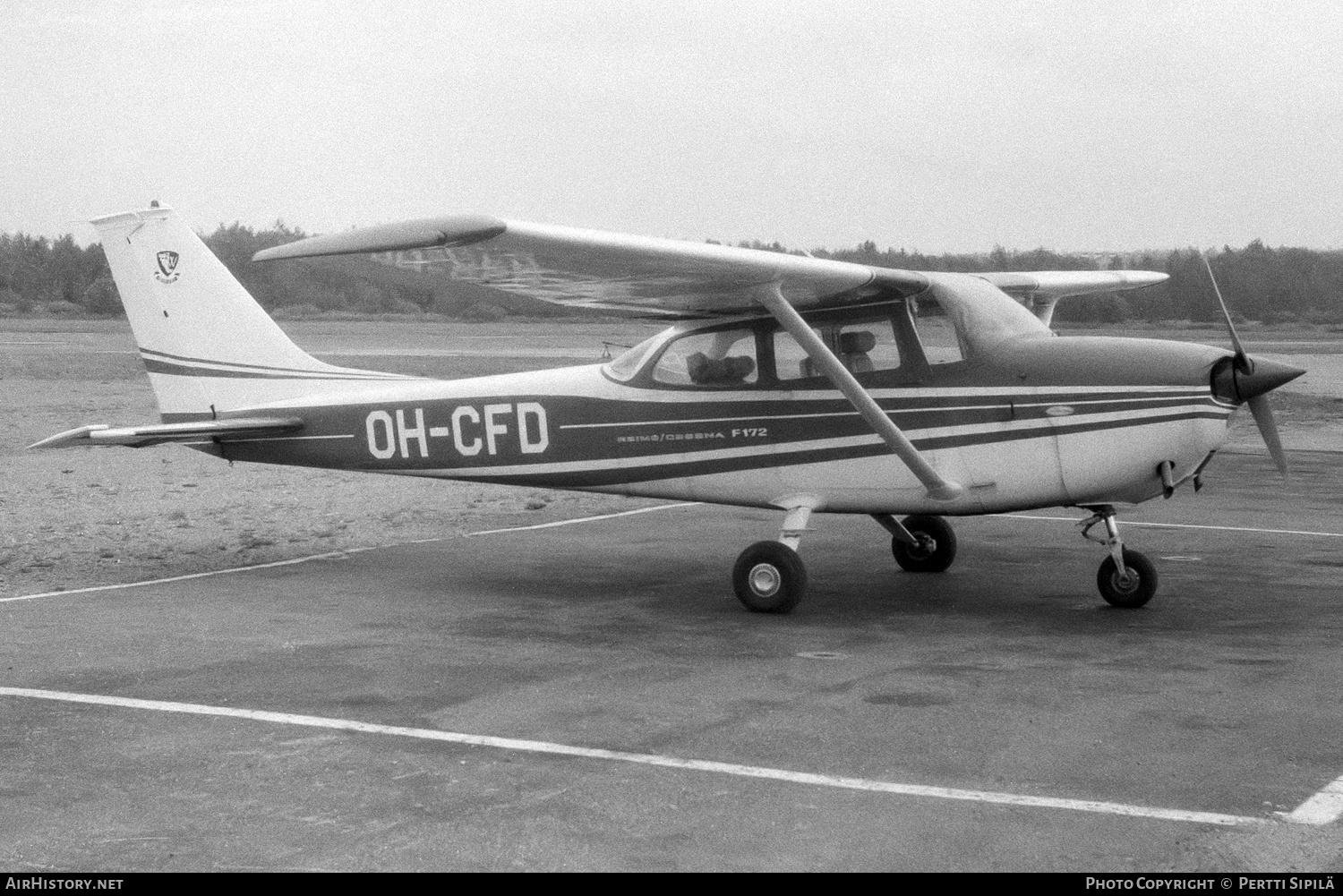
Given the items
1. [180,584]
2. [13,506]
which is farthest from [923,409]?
[13,506]

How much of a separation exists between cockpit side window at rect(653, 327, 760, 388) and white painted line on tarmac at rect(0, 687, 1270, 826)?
4.38 m

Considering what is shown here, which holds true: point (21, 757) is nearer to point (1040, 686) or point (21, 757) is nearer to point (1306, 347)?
point (1040, 686)

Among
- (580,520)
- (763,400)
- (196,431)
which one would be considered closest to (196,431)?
(196,431)

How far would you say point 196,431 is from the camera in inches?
461

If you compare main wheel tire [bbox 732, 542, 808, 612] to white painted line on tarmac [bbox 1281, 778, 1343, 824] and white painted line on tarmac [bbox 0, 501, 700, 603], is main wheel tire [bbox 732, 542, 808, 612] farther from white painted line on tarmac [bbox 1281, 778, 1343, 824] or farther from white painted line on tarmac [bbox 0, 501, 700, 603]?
white painted line on tarmac [bbox 1281, 778, 1343, 824]

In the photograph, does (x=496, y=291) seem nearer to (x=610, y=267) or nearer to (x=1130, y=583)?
(x=610, y=267)

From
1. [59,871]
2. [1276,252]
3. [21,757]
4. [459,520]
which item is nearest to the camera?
[59,871]

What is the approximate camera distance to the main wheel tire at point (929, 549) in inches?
453

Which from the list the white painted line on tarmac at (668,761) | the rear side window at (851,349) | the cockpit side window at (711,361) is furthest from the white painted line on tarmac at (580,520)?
the white painted line on tarmac at (668,761)

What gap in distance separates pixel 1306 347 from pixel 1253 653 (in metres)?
40.7

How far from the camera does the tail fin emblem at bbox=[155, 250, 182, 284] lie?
39.8ft

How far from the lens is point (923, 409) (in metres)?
9.82

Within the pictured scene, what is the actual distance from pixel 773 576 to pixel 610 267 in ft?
7.67

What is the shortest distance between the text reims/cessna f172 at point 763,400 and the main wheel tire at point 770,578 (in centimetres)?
2
